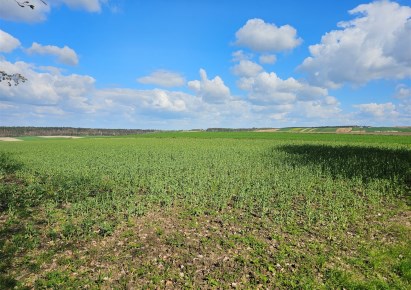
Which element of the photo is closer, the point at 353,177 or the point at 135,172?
the point at 353,177

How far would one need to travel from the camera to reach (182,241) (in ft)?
35.3

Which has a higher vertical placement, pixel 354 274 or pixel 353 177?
pixel 353 177

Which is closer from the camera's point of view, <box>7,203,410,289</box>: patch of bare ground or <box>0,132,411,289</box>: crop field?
<box>7,203,410,289</box>: patch of bare ground

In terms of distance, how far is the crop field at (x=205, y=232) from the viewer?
8.71 m

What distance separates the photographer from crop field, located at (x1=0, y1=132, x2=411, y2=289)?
28.6 feet

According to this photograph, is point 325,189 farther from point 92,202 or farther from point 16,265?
point 16,265

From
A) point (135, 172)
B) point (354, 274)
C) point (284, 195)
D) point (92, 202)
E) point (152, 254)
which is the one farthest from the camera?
point (135, 172)

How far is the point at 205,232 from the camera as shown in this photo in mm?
11586

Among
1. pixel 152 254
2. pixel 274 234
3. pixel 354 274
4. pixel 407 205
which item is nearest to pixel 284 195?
pixel 274 234

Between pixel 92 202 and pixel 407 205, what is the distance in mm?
16912

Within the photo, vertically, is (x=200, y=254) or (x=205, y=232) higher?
(x=205, y=232)

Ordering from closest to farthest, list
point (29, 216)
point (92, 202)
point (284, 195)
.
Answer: point (29, 216) < point (92, 202) < point (284, 195)

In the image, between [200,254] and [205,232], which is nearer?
[200,254]

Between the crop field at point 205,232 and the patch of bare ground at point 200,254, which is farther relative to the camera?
the crop field at point 205,232
